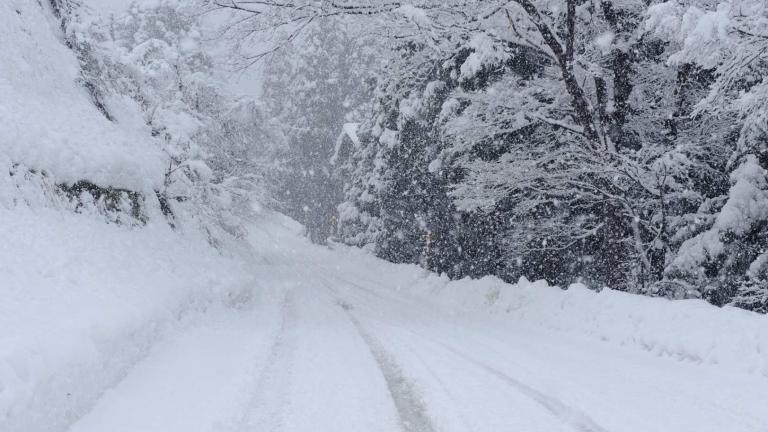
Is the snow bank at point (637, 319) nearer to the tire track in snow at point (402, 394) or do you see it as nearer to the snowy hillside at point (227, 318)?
the snowy hillside at point (227, 318)

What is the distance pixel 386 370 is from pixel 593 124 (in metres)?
7.25

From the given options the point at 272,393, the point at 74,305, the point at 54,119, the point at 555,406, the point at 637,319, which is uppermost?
the point at 54,119

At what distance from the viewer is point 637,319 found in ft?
28.5

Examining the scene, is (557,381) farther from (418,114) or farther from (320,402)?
(418,114)

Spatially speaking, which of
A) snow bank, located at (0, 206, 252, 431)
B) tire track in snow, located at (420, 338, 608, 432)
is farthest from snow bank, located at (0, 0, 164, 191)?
tire track in snow, located at (420, 338, 608, 432)

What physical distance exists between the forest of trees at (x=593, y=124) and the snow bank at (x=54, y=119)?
11.4ft

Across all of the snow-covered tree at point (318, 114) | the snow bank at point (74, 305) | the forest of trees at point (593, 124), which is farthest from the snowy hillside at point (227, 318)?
the snow-covered tree at point (318, 114)

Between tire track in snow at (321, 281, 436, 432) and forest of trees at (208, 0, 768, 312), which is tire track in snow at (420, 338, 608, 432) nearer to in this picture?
tire track in snow at (321, 281, 436, 432)

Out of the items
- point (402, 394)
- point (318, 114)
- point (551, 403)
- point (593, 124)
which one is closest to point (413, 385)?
point (402, 394)

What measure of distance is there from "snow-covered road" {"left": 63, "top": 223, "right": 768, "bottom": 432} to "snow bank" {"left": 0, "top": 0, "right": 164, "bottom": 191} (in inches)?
147

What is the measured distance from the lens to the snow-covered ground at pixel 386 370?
485 centimetres

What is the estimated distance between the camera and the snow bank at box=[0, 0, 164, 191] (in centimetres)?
952

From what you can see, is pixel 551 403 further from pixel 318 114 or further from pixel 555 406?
pixel 318 114

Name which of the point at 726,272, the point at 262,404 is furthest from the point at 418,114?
the point at 262,404
